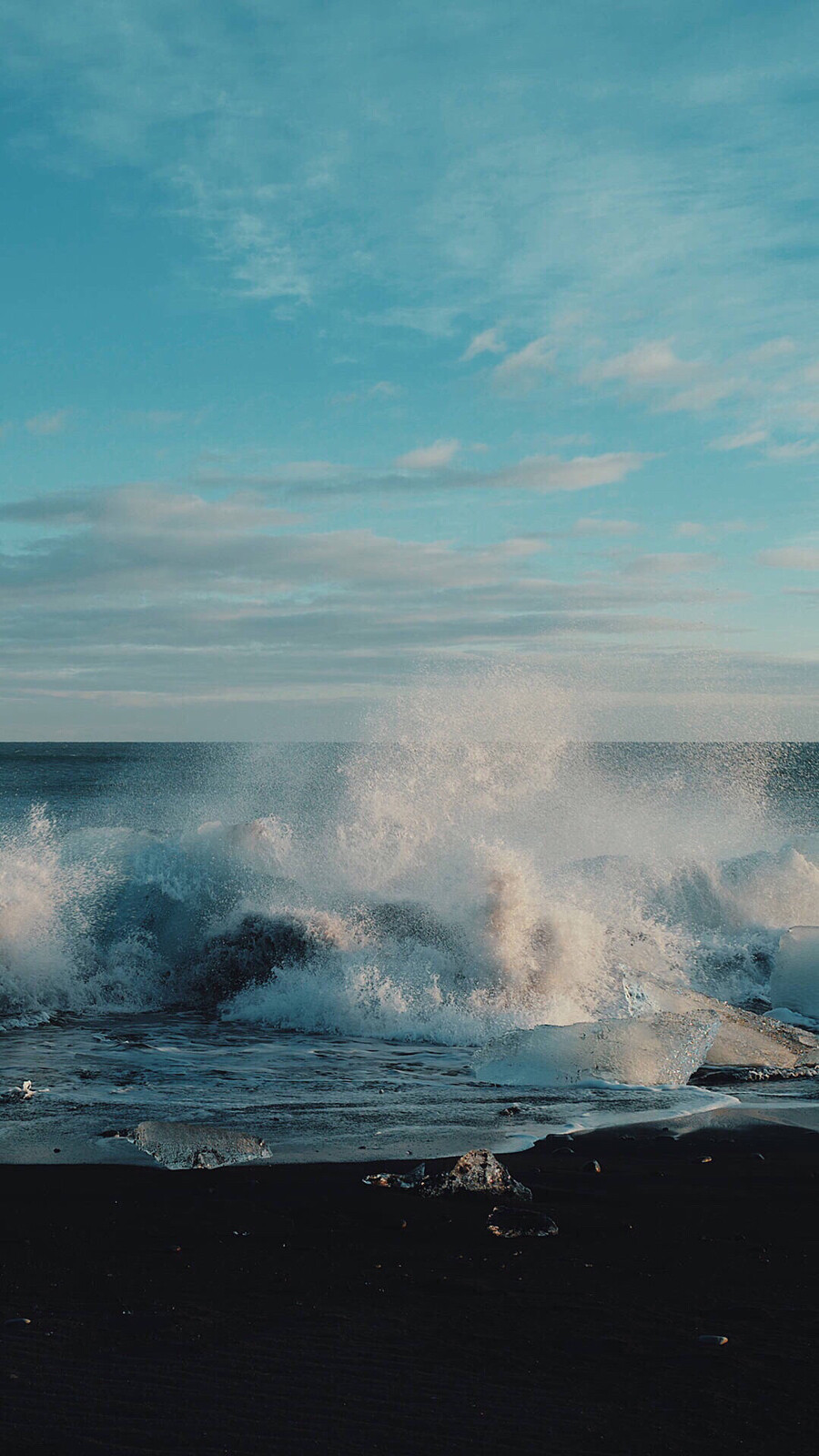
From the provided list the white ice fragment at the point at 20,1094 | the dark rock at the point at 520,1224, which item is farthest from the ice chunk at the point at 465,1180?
the white ice fragment at the point at 20,1094

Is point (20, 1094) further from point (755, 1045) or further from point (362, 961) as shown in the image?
point (755, 1045)

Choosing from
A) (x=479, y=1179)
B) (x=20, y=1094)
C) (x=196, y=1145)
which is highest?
(x=479, y=1179)

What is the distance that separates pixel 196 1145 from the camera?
18.0 feet

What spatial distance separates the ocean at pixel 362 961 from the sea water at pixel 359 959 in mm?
29

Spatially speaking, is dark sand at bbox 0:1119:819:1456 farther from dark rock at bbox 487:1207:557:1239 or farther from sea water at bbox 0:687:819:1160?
sea water at bbox 0:687:819:1160

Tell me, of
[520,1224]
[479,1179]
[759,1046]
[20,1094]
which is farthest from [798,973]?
[20,1094]

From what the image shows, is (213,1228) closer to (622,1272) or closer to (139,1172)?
(139,1172)

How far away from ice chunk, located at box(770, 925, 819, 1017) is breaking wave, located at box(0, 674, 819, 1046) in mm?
501

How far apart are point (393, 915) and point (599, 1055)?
3879mm

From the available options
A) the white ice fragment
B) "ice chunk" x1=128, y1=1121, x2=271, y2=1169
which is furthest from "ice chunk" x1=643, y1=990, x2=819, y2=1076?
the white ice fragment

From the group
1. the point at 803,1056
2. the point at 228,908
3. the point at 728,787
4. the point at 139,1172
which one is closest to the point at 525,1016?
the point at 803,1056

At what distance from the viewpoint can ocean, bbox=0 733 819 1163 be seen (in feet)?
21.3

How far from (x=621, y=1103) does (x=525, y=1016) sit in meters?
2.89

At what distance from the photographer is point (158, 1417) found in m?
2.89
